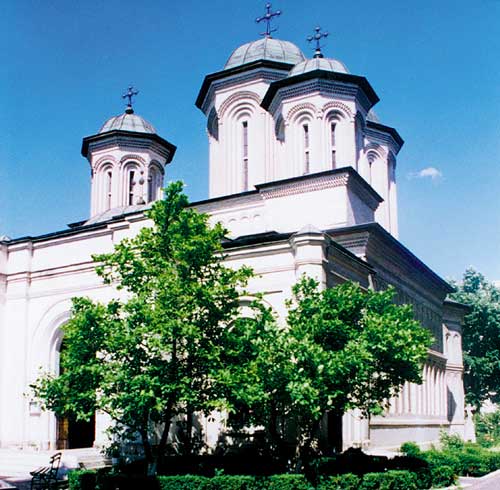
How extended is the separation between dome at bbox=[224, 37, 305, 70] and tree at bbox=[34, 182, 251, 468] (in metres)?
14.4

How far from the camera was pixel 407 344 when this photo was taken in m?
15.9

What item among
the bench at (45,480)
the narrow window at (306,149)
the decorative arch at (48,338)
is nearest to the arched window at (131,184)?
the decorative arch at (48,338)

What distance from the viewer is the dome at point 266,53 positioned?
2917 centimetres

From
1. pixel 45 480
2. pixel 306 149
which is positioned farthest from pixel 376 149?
pixel 45 480

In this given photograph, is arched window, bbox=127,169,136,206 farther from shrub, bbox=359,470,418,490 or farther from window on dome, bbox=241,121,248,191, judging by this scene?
shrub, bbox=359,470,418,490

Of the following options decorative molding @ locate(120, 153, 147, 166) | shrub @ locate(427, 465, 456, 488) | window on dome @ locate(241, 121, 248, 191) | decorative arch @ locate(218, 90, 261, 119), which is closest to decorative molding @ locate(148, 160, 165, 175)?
decorative molding @ locate(120, 153, 147, 166)

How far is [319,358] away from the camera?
14.6 meters

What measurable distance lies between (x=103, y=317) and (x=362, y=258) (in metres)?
10.5

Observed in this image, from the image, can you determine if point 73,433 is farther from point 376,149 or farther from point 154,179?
point 376,149

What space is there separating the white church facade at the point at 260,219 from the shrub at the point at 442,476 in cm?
221

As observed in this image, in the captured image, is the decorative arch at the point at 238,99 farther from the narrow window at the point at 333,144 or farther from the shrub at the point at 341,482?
the shrub at the point at 341,482

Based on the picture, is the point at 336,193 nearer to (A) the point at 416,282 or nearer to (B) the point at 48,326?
(A) the point at 416,282

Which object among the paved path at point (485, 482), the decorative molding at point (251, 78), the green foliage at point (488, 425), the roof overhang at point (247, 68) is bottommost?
the green foliage at point (488, 425)

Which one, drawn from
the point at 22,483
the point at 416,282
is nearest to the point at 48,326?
the point at 22,483
